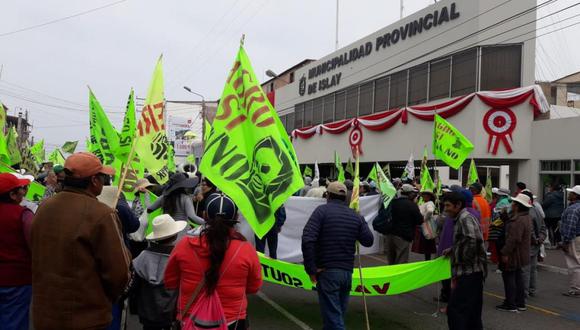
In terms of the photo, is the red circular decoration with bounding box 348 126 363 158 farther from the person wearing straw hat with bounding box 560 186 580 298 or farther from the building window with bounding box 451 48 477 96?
the person wearing straw hat with bounding box 560 186 580 298

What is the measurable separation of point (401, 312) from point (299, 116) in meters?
26.6

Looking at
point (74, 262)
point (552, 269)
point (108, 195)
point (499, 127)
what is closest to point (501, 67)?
point (499, 127)

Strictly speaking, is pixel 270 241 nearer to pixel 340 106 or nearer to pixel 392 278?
pixel 392 278

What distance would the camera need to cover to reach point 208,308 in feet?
9.96

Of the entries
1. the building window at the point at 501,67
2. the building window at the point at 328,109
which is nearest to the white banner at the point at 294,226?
the building window at the point at 501,67

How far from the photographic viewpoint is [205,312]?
9.96ft

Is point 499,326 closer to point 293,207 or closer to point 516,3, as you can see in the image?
point 293,207

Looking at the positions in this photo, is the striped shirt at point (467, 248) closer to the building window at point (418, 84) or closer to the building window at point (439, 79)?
the building window at point (439, 79)

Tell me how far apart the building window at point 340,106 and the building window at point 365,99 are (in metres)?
1.79

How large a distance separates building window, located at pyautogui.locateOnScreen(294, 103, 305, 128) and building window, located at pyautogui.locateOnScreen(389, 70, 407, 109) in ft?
34.7

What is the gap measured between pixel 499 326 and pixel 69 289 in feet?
18.5

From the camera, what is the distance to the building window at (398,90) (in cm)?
2147

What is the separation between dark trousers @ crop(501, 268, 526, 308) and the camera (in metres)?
7.10

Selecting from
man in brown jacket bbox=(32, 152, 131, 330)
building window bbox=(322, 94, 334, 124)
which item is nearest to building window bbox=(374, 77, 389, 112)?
building window bbox=(322, 94, 334, 124)
